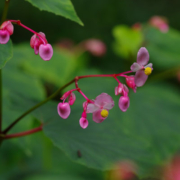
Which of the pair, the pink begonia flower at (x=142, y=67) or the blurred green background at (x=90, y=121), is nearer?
the pink begonia flower at (x=142, y=67)

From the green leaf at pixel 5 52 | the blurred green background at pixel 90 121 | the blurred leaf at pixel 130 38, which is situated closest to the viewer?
the green leaf at pixel 5 52

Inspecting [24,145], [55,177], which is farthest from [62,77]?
[55,177]

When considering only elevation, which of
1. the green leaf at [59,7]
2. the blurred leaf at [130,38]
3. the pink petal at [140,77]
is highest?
the green leaf at [59,7]

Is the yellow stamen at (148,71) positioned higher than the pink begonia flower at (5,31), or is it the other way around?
the pink begonia flower at (5,31)

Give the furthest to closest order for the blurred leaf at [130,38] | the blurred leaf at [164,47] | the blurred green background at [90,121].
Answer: the blurred leaf at [164,47]
the blurred leaf at [130,38]
the blurred green background at [90,121]

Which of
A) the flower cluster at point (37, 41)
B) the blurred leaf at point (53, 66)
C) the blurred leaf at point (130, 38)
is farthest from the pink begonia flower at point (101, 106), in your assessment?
the blurred leaf at point (53, 66)

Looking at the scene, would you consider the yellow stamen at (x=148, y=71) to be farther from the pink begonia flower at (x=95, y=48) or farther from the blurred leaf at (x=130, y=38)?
the pink begonia flower at (x=95, y=48)

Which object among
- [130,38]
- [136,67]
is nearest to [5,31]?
[136,67]
